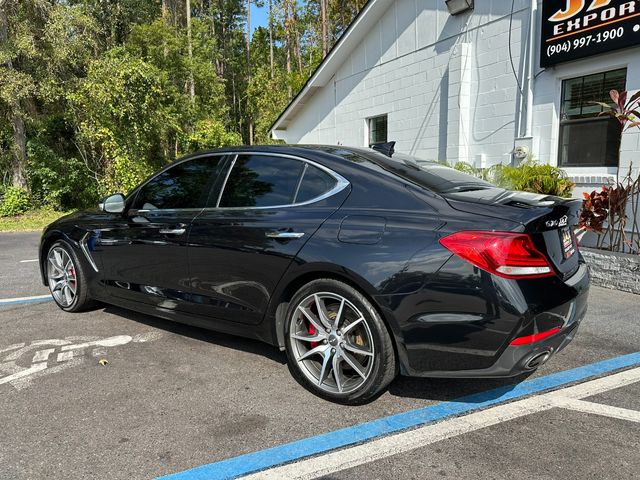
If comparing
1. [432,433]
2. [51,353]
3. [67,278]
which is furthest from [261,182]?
[67,278]

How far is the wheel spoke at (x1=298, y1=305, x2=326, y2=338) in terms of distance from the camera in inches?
119

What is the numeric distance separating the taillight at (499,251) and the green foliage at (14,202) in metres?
15.8

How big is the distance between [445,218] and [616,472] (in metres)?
1.47

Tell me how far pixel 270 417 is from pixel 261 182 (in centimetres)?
159

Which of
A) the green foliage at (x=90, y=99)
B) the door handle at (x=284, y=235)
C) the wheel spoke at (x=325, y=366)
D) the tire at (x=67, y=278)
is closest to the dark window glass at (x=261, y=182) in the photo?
the door handle at (x=284, y=235)

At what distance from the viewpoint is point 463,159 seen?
931 centimetres

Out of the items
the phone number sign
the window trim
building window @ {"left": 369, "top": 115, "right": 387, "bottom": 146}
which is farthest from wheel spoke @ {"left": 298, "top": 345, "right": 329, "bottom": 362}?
building window @ {"left": 369, "top": 115, "right": 387, "bottom": 146}

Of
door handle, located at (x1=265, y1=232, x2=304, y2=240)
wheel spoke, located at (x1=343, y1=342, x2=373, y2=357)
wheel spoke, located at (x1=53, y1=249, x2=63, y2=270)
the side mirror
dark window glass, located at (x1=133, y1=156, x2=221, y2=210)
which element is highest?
dark window glass, located at (x1=133, y1=156, x2=221, y2=210)

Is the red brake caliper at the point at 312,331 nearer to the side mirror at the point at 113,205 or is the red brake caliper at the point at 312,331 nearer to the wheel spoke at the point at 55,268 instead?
the side mirror at the point at 113,205

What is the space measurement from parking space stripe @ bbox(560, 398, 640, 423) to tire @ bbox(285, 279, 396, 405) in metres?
1.15

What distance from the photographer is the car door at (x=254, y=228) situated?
3.11 meters

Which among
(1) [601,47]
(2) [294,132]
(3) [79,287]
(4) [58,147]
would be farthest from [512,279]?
(4) [58,147]

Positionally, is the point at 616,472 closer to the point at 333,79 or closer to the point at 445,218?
the point at 445,218

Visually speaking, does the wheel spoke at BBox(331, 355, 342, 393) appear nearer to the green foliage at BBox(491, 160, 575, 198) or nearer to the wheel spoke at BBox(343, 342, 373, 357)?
the wheel spoke at BBox(343, 342, 373, 357)
